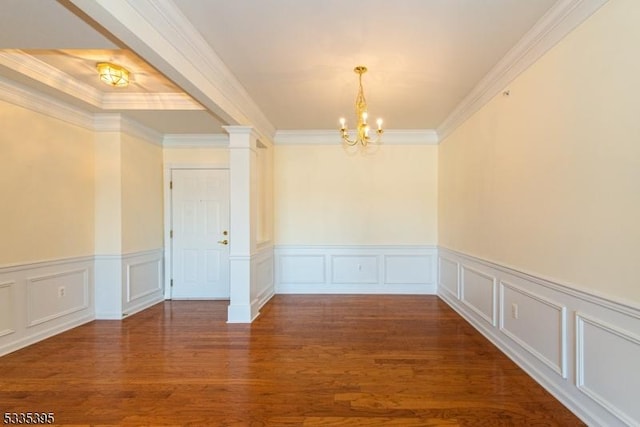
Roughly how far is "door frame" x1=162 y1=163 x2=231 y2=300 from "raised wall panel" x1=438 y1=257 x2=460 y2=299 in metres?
3.68

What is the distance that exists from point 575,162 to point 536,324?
4.24ft

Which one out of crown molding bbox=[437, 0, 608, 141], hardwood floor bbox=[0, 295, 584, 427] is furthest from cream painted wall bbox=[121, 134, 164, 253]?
crown molding bbox=[437, 0, 608, 141]

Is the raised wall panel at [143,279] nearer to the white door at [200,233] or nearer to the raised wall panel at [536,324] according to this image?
the white door at [200,233]

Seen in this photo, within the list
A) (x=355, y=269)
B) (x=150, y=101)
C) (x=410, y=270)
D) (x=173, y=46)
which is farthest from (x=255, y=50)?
(x=410, y=270)

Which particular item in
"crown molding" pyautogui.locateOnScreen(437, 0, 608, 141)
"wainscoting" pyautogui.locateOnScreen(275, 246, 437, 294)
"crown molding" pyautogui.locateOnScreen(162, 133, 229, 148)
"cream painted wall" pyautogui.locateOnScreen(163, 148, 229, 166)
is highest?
"crown molding" pyautogui.locateOnScreen(437, 0, 608, 141)

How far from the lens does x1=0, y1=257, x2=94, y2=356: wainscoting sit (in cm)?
318

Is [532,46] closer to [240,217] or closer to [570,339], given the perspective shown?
[570,339]

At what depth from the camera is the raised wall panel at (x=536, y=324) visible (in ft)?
7.67

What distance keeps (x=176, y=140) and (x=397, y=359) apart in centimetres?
438

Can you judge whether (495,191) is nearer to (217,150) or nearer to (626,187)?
(626,187)

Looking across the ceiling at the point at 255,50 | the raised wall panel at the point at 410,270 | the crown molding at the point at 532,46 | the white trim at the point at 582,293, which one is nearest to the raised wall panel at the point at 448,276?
the raised wall panel at the point at 410,270

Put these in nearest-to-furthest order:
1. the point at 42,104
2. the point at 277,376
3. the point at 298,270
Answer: the point at 277,376 → the point at 42,104 → the point at 298,270

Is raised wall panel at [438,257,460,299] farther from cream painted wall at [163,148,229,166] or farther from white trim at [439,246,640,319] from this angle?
cream painted wall at [163,148,229,166]

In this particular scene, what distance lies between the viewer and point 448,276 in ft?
16.1
